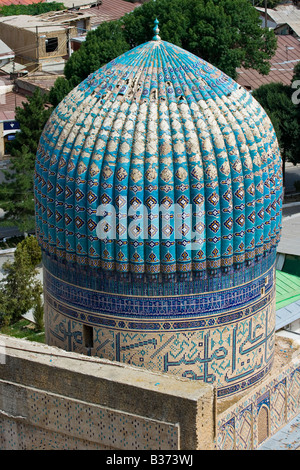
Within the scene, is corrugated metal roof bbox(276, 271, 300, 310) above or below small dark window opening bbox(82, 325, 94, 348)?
below

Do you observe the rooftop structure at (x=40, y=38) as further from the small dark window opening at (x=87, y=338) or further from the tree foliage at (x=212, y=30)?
the small dark window opening at (x=87, y=338)

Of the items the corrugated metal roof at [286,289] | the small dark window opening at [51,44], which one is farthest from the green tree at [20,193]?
the small dark window opening at [51,44]

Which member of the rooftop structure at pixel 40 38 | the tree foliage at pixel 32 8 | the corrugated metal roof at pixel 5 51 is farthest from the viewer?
the tree foliage at pixel 32 8

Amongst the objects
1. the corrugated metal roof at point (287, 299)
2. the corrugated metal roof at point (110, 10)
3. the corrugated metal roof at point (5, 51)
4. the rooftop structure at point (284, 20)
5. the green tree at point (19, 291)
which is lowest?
the green tree at point (19, 291)

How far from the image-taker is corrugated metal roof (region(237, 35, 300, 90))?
35844 millimetres

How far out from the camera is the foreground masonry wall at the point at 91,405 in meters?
12.1

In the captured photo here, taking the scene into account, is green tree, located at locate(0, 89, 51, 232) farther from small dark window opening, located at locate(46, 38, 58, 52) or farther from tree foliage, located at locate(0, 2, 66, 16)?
tree foliage, located at locate(0, 2, 66, 16)

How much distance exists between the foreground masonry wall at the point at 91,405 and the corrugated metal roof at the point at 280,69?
22.0m

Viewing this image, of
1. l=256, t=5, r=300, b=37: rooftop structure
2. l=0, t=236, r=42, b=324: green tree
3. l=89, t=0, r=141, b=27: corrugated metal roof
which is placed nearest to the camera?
l=0, t=236, r=42, b=324: green tree

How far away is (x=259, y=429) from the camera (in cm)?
1443

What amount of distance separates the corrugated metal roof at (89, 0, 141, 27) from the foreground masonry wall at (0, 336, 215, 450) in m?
31.1

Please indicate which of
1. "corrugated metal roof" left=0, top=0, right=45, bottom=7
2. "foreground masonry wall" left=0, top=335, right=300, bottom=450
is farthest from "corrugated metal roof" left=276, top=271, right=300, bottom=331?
"corrugated metal roof" left=0, top=0, right=45, bottom=7

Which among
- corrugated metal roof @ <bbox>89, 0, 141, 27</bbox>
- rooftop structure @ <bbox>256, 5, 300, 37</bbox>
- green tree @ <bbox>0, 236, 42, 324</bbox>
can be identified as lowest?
green tree @ <bbox>0, 236, 42, 324</bbox>
